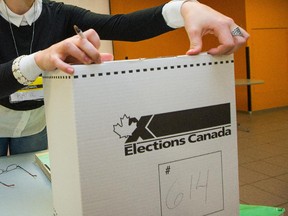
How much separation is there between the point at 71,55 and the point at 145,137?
0.19 m

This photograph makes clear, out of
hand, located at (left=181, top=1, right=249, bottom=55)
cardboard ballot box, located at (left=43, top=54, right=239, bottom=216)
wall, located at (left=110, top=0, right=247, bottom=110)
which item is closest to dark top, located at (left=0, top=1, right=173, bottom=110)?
hand, located at (left=181, top=1, right=249, bottom=55)

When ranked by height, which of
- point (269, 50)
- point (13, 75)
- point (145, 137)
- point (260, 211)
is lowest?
point (260, 211)

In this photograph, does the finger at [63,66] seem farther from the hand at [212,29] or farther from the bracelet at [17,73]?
the hand at [212,29]

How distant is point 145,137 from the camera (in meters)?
0.56

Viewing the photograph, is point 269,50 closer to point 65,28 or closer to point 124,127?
point 65,28

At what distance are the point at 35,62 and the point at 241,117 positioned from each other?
201 inches

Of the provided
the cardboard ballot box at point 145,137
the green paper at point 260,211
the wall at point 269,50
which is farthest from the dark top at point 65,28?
the wall at point 269,50

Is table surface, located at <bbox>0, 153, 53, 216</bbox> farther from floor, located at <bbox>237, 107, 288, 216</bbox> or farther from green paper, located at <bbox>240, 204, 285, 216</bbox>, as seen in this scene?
floor, located at <bbox>237, 107, 288, 216</bbox>

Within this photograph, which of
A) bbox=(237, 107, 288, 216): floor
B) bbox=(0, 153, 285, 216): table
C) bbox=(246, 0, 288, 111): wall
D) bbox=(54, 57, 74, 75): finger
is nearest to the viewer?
bbox=(54, 57, 74, 75): finger

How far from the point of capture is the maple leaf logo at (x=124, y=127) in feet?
1.76

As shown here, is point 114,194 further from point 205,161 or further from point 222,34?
point 222,34

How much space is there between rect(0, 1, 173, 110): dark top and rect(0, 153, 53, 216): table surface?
0.73 feet

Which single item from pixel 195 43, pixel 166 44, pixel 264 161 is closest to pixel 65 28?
pixel 195 43

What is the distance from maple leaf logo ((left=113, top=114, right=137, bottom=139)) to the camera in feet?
1.76
